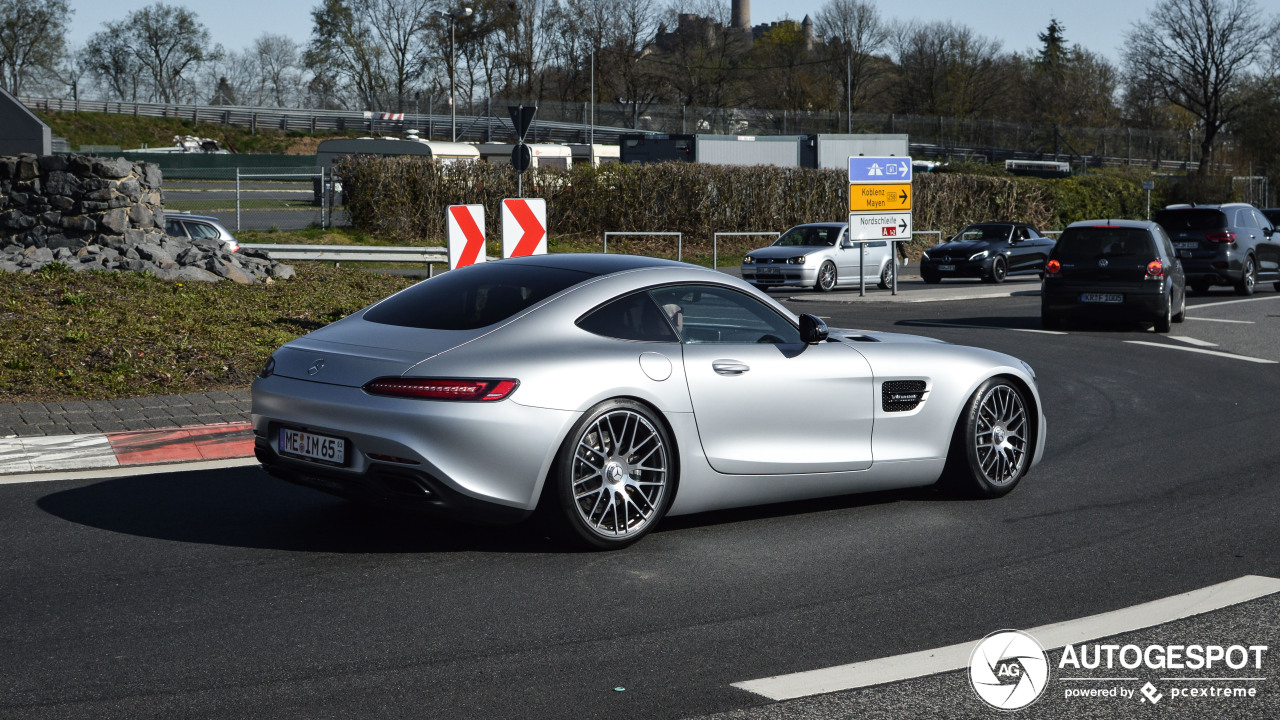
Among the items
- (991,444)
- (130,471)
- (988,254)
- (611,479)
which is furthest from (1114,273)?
(130,471)

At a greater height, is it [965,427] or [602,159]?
[602,159]

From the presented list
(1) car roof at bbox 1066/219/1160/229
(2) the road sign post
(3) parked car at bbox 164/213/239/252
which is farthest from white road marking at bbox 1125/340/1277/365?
(3) parked car at bbox 164/213/239/252

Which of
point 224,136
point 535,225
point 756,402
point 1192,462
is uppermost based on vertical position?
point 224,136

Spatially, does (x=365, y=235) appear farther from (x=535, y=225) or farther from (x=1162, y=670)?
(x=1162, y=670)

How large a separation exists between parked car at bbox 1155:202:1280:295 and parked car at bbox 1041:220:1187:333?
733 centimetres

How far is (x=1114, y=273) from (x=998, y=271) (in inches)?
489

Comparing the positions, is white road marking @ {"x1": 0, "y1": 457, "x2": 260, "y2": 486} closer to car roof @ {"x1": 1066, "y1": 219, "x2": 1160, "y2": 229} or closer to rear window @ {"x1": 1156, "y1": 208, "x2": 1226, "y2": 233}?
car roof @ {"x1": 1066, "y1": 219, "x2": 1160, "y2": 229}

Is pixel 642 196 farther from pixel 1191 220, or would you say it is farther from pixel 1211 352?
pixel 1211 352

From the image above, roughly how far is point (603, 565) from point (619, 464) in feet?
1.53

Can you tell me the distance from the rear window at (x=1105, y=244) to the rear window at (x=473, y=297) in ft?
44.3

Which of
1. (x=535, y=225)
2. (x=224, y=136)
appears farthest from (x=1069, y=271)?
(x=224, y=136)

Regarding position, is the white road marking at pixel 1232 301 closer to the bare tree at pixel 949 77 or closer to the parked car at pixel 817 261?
the parked car at pixel 817 261

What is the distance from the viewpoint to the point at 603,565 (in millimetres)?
5723

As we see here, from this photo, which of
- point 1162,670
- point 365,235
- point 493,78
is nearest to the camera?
point 1162,670
